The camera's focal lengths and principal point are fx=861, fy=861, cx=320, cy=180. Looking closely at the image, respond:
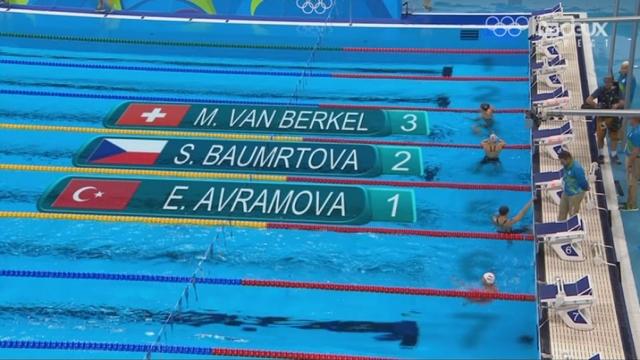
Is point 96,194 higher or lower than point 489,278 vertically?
higher

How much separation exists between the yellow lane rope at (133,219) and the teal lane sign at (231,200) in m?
0.11

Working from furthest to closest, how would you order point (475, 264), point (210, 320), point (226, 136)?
point (226, 136), point (475, 264), point (210, 320)

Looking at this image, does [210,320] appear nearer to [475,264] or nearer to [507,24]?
[475,264]

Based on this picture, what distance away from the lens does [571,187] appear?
25.7ft

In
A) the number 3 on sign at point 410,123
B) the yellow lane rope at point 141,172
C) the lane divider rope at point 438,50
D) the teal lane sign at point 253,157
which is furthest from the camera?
the lane divider rope at point 438,50

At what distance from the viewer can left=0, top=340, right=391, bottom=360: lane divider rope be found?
707cm

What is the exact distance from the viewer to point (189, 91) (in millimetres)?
12070

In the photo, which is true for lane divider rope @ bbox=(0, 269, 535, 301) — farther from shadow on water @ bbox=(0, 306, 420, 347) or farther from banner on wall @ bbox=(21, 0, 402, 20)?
banner on wall @ bbox=(21, 0, 402, 20)

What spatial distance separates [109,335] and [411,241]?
10.3 feet

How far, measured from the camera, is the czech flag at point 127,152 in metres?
10.3

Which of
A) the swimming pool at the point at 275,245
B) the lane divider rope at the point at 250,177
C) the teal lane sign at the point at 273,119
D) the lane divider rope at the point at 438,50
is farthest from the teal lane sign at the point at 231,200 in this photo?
the lane divider rope at the point at 438,50

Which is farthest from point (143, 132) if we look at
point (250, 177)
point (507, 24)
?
point (507, 24)

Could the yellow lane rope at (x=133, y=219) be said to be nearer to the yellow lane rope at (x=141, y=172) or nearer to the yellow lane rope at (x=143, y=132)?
the yellow lane rope at (x=141, y=172)

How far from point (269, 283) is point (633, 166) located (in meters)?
3.94
